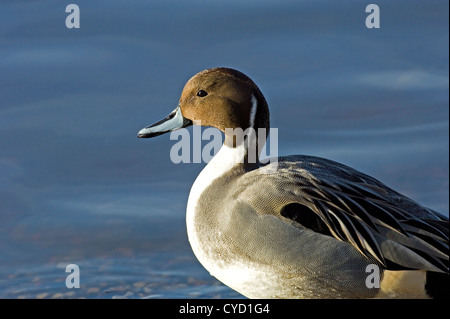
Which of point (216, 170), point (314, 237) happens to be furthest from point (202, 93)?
point (314, 237)

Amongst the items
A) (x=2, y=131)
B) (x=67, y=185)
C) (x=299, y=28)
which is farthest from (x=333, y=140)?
(x=2, y=131)

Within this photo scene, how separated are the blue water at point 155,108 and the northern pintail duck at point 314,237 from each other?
1216 millimetres

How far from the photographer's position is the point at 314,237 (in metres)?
5.41

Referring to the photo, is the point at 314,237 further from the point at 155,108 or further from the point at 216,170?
the point at 155,108

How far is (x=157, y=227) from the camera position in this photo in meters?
7.30

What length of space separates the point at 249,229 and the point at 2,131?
321 centimetres

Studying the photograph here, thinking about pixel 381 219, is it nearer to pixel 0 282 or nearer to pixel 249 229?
pixel 249 229

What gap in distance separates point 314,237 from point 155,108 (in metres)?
2.90

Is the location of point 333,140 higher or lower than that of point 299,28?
lower

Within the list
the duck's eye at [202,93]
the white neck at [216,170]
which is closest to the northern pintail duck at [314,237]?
the white neck at [216,170]

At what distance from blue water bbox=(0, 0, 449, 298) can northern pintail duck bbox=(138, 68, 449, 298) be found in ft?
3.99

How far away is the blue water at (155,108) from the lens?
7125mm
